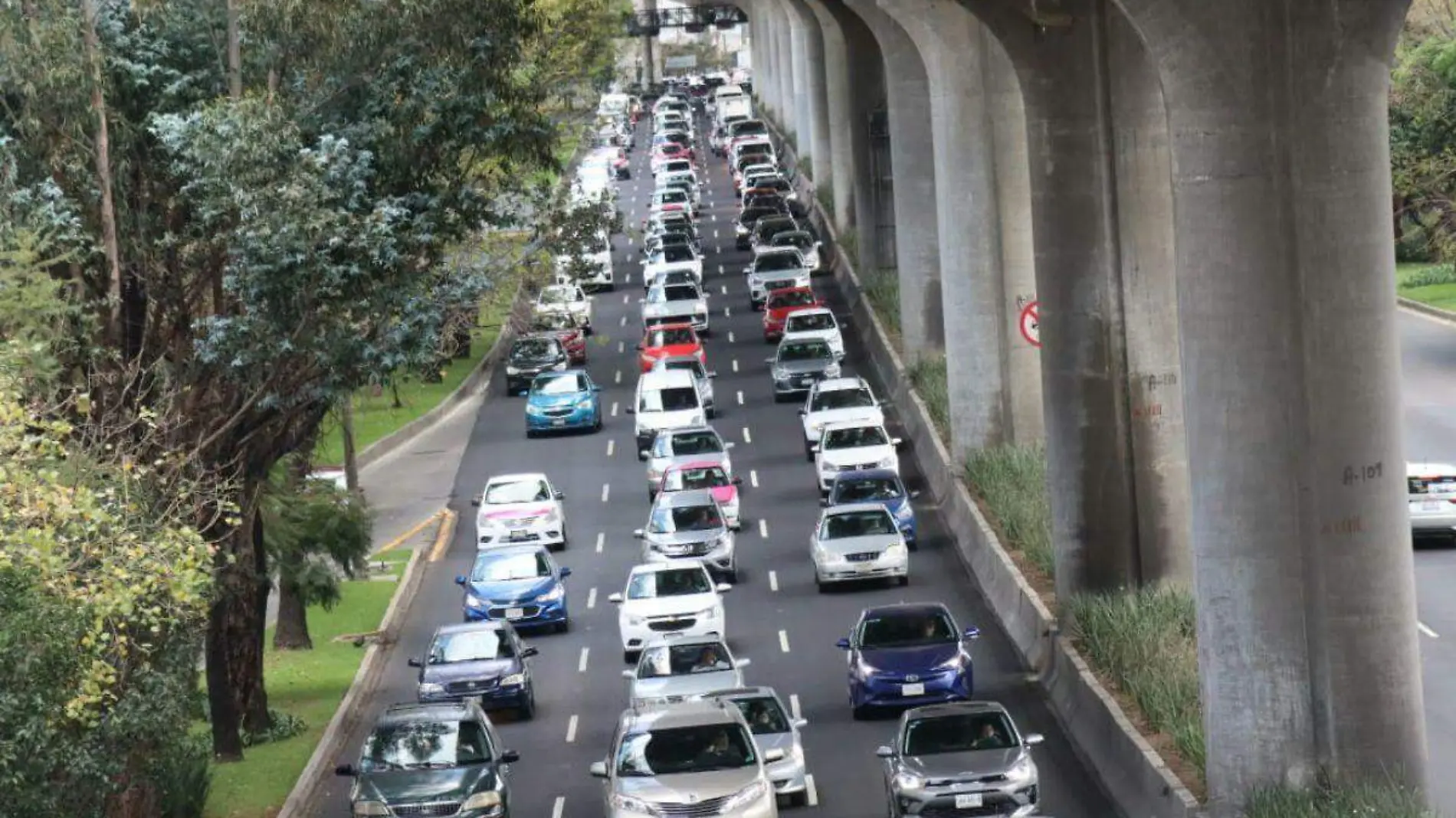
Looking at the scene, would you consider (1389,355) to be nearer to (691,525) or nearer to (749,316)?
(691,525)

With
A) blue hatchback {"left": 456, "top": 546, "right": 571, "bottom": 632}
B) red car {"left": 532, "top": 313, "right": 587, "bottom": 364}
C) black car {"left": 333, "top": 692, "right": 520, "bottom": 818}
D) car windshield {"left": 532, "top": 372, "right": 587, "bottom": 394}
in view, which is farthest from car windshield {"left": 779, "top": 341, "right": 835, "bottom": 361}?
black car {"left": 333, "top": 692, "right": 520, "bottom": 818}

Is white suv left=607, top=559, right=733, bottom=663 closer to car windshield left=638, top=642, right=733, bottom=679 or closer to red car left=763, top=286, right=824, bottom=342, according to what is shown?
car windshield left=638, top=642, right=733, bottom=679

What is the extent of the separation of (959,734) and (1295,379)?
4976mm

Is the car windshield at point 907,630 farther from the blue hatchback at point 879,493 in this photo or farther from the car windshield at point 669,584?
the blue hatchback at point 879,493

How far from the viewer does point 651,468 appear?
4831 cm

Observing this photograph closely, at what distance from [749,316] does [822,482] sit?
25.0 meters

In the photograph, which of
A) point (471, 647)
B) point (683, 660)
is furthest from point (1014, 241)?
point (683, 660)

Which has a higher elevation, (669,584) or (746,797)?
(669,584)

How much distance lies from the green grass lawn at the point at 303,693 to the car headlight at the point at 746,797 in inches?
275

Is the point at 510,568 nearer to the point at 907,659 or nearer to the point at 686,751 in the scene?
the point at 907,659

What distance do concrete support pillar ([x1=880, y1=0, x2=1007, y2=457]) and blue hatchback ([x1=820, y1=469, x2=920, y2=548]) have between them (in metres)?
3.39

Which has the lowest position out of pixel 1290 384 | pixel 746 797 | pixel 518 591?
pixel 746 797

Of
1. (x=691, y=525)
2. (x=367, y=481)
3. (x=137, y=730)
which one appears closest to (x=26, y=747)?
(x=137, y=730)

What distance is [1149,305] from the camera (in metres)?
33.8
